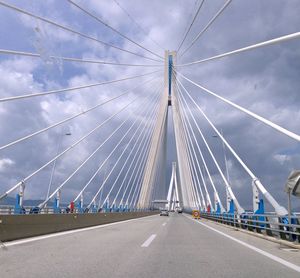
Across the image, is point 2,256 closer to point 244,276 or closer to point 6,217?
point 6,217

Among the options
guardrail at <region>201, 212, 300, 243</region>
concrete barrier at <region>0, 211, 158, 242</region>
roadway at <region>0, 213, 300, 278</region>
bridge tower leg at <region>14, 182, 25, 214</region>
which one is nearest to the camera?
roadway at <region>0, 213, 300, 278</region>

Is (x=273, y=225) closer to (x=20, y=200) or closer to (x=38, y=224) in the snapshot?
(x=38, y=224)

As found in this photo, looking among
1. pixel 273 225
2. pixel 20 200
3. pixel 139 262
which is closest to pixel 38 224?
pixel 139 262

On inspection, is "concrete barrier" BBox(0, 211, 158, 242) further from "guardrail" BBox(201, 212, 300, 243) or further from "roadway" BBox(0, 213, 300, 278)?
"guardrail" BBox(201, 212, 300, 243)

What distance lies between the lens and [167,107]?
153 feet

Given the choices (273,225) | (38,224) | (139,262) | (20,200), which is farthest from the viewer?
(20,200)

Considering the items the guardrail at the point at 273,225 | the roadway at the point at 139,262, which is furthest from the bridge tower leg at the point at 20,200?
the roadway at the point at 139,262

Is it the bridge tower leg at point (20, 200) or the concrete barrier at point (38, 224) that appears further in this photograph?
the bridge tower leg at point (20, 200)

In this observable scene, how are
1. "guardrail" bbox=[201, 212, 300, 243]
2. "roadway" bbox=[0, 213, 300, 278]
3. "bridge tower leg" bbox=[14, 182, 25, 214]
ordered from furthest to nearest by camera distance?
"bridge tower leg" bbox=[14, 182, 25, 214]
"guardrail" bbox=[201, 212, 300, 243]
"roadway" bbox=[0, 213, 300, 278]

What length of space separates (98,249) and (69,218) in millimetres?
9363

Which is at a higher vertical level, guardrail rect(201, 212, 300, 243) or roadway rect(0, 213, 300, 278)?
guardrail rect(201, 212, 300, 243)

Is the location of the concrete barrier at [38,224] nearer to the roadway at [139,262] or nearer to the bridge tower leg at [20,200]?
the roadway at [139,262]

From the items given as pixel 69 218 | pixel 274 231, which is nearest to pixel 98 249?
pixel 274 231

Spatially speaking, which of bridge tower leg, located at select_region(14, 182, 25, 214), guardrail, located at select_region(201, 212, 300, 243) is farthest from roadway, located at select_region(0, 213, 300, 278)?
bridge tower leg, located at select_region(14, 182, 25, 214)
